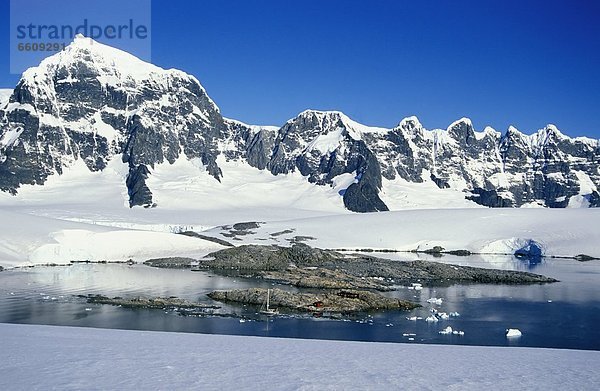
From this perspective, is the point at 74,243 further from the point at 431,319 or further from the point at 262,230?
the point at 431,319

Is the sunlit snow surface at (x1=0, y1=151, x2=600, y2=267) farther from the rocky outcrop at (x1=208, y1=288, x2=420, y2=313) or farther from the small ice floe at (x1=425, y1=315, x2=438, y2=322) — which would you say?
the small ice floe at (x1=425, y1=315, x2=438, y2=322)

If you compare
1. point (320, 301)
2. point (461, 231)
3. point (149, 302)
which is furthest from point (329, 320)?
point (461, 231)

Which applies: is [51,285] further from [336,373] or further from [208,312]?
[336,373]

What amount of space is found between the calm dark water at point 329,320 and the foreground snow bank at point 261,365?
9.97m

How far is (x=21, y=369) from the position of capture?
559 inches

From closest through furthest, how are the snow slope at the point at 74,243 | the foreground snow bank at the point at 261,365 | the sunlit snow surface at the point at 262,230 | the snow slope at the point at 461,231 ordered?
the foreground snow bank at the point at 261,365
the snow slope at the point at 74,243
the sunlit snow surface at the point at 262,230
the snow slope at the point at 461,231

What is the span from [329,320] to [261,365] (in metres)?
20.7

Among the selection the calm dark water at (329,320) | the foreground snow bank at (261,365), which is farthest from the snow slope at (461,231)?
the foreground snow bank at (261,365)

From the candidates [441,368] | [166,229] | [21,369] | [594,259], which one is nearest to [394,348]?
[441,368]

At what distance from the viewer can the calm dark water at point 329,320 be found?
3183 centimetres

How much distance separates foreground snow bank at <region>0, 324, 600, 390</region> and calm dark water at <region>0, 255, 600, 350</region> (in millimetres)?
9973

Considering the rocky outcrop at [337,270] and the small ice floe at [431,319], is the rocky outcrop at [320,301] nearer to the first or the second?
the small ice floe at [431,319]

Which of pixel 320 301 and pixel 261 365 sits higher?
pixel 261 365

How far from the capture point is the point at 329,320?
36281mm
